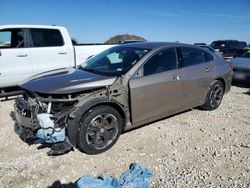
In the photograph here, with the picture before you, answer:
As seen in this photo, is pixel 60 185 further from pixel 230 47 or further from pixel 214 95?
pixel 230 47

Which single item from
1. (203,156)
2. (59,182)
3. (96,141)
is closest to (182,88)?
(203,156)

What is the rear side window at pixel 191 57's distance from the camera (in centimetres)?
512

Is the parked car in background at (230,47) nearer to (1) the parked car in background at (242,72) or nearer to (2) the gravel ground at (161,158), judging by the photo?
(1) the parked car in background at (242,72)

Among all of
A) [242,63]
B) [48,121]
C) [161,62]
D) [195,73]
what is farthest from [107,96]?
[242,63]

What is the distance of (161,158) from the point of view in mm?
3879

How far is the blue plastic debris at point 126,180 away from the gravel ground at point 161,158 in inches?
4.5

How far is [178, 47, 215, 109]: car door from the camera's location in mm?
5082

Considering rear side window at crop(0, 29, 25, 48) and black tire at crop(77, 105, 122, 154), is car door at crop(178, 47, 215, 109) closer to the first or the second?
black tire at crop(77, 105, 122, 154)

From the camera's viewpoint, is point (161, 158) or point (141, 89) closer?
point (161, 158)

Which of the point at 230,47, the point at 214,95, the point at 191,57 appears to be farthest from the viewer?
the point at 230,47

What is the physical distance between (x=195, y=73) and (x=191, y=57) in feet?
1.18

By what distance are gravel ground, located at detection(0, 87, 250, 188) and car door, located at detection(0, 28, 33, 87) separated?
147 cm

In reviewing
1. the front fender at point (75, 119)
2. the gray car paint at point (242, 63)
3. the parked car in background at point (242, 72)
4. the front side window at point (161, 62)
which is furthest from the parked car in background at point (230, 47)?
the front fender at point (75, 119)

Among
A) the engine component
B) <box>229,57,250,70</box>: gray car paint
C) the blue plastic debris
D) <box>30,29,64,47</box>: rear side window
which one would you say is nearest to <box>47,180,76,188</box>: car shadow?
the blue plastic debris
